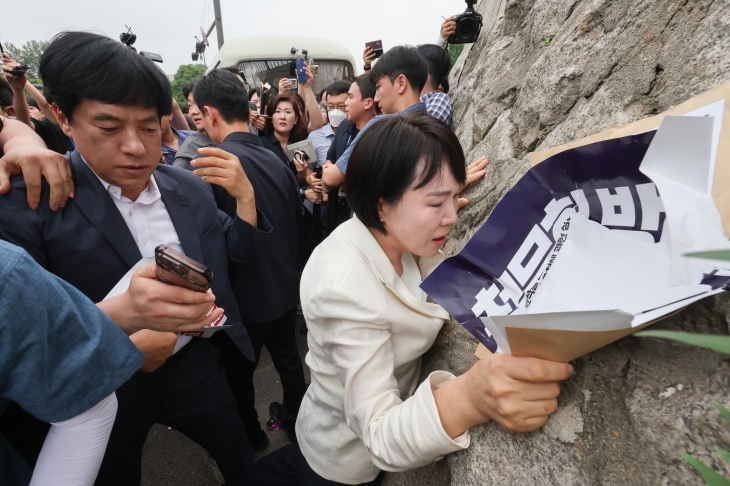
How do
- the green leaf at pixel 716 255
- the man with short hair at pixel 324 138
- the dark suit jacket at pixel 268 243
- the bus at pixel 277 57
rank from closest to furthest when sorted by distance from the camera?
the green leaf at pixel 716 255, the dark suit jacket at pixel 268 243, the man with short hair at pixel 324 138, the bus at pixel 277 57

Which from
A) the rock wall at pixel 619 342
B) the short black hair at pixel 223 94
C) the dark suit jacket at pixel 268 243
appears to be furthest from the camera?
the short black hair at pixel 223 94

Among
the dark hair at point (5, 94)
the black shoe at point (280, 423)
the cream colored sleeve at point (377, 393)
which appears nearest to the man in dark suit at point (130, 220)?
the cream colored sleeve at point (377, 393)

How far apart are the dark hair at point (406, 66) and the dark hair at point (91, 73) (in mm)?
1513

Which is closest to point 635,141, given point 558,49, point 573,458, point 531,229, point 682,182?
point 682,182

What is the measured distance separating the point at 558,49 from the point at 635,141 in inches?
51.6

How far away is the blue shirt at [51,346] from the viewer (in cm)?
68

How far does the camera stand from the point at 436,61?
3039 mm

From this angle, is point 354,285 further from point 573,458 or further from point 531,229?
point 573,458

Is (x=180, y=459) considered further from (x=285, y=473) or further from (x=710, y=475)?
(x=710, y=475)

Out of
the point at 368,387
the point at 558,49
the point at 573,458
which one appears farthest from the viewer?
the point at 558,49

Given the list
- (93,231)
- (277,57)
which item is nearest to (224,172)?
(93,231)

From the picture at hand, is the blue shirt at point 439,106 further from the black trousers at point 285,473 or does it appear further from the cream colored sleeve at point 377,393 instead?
the black trousers at point 285,473

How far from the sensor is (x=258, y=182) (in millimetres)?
2326

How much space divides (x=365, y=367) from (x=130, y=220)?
3.90 feet
